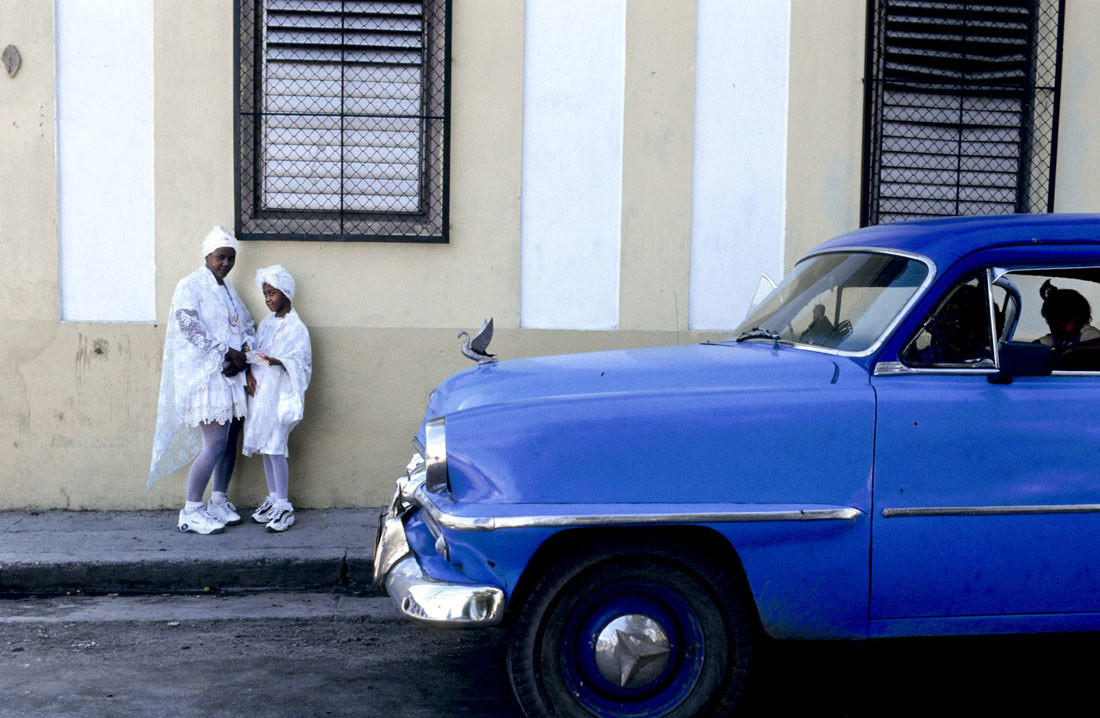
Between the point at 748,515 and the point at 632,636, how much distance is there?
552 mm

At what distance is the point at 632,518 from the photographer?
3611 millimetres

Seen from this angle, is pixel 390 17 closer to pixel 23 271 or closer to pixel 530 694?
pixel 23 271

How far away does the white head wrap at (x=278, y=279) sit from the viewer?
6.62m

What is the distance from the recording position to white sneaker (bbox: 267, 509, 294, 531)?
257 inches

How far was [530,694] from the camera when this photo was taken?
367 cm

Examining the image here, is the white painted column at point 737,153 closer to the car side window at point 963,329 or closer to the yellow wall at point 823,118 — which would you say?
the yellow wall at point 823,118

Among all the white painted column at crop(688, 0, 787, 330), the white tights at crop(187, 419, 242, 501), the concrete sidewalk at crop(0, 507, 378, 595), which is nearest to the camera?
the concrete sidewalk at crop(0, 507, 378, 595)

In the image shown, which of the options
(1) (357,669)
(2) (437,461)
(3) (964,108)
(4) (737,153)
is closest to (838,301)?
(2) (437,461)

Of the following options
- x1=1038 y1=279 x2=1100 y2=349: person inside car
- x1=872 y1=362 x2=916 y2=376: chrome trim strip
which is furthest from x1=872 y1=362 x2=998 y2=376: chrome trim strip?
x1=1038 y1=279 x2=1100 y2=349: person inside car

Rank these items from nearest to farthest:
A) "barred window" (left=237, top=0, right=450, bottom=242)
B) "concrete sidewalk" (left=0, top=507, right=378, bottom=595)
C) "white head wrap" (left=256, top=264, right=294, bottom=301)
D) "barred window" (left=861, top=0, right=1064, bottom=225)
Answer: "concrete sidewalk" (left=0, top=507, right=378, bottom=595) < "white head wrap" (left=256, top=264, right=294, bottom=301) < "barred window" (left=237, top=0, right=450, bottom=242) < "barred window" (left=861, top=0, right=1064, bottom=225)

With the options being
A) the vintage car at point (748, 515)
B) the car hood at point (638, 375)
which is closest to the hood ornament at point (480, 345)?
the car hood at point (638, 375)

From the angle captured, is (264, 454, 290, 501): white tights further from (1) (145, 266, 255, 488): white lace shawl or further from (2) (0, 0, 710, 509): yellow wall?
(1) (145, 266, 255, 488): white lace shawl

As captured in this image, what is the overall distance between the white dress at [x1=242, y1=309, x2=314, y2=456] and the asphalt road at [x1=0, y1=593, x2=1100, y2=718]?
1333 mm

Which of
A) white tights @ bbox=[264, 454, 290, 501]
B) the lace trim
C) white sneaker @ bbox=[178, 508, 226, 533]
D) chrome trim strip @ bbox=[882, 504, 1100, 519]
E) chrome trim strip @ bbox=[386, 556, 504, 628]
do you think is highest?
chrome trim strip @ bbox=[882, 504, 1100, 519]
